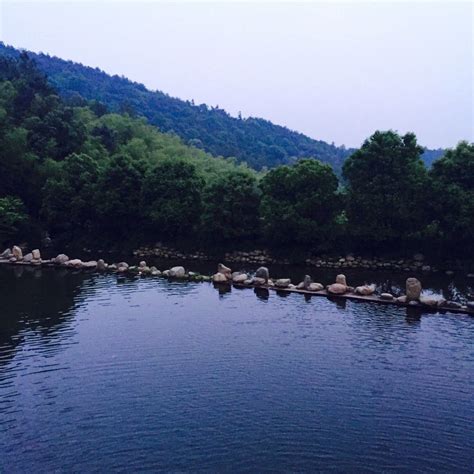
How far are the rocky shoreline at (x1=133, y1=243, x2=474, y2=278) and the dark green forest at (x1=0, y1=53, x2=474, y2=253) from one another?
1.06m

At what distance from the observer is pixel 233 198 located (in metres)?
46.8

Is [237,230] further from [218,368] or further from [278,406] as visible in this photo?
[278,406]

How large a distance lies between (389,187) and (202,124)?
102 m

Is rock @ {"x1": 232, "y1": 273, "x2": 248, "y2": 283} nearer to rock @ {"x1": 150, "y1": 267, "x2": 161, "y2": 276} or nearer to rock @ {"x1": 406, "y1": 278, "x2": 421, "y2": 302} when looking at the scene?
rock @ {"x1": 150, "y1": 267, "x2": 161, "y2": 276}

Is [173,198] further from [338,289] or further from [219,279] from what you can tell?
[338,289]

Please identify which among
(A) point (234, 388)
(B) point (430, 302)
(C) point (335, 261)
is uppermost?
(C) point (335, 261)

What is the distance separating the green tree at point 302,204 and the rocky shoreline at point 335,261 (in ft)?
5.93

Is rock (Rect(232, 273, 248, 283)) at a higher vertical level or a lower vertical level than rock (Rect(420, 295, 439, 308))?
higher

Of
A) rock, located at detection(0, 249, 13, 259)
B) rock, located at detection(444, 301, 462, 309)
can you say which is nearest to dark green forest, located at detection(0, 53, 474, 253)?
rock, located at detection(0, 249, 13, 259)

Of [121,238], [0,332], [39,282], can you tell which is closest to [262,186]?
[121,238]

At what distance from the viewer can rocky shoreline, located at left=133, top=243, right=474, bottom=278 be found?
40406 millimetres

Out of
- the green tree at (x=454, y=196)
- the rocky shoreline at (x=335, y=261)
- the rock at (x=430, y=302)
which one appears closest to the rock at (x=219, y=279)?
the rocky shoreline at (x=335, y=261)

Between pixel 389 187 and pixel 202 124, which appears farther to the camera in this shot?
pixel 202 124

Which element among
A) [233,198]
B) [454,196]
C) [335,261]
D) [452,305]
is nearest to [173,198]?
[233,198]
